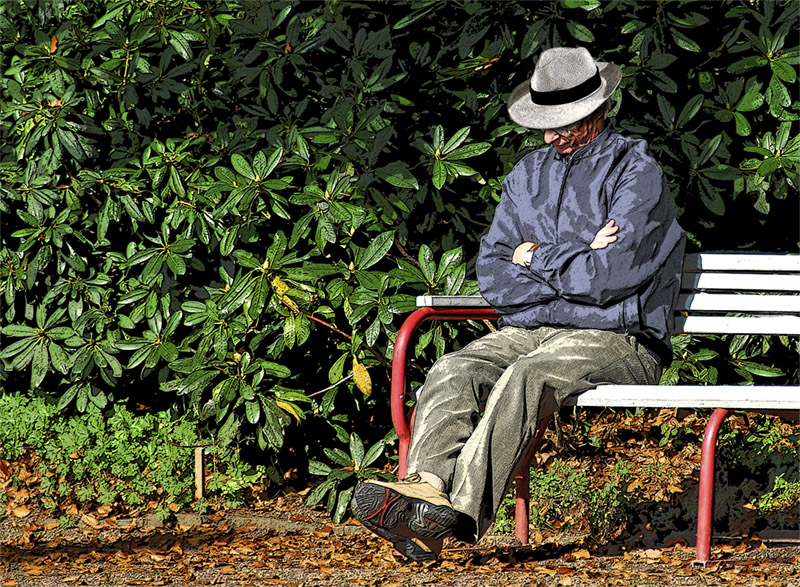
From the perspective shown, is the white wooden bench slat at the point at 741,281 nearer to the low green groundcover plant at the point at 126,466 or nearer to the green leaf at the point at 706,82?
the green leaf at the point at 706,82

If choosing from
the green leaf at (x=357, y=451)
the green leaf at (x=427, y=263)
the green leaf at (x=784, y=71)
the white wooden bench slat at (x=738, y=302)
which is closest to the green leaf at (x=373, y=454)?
the green leaf at (x=357, y=451)

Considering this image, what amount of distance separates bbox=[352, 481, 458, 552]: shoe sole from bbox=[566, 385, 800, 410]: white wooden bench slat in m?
0.64

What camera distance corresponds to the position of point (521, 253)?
389cm

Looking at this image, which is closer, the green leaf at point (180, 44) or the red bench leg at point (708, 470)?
the red bench leg at point (708, 470)

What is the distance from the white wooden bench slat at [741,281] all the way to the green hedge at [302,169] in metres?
0.40

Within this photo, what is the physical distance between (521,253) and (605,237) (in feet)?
1.05

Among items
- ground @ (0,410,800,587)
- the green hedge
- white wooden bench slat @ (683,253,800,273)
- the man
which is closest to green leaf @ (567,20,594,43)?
the green hedge

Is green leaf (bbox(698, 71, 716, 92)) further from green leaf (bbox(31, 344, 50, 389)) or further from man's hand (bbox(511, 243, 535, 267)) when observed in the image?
green leaf (bbox(31, 344, 50, 389))

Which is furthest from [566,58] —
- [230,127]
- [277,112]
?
[230,127]

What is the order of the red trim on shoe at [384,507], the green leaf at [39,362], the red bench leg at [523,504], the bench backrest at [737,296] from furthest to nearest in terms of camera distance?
the green leaf at [39,362] → the red bench leg at [523,504] → the bench backrest at [737,296] → the red trim on shoe at [384,507]

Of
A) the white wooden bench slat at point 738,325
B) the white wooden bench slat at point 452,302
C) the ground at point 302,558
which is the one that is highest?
the white wooden bench slat at point 452,302

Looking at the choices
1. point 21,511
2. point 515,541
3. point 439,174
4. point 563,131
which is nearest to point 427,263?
point 439,174

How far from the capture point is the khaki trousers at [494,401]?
11.4 ft

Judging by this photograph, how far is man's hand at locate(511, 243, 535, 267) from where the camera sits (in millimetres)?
3879
